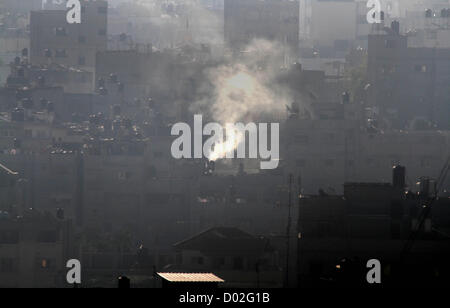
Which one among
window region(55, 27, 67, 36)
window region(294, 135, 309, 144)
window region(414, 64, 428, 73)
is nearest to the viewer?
window region(294, 135, 309, 144)

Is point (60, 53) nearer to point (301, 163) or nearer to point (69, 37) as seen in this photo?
point (69, 37)

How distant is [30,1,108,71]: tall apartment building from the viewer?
7831cm

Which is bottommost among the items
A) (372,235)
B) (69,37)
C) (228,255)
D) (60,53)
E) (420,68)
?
(228,255)

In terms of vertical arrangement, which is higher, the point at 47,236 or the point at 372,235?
the point at 372,235

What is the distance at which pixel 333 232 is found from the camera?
35031 millimetres

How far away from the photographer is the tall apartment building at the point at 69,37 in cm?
7831

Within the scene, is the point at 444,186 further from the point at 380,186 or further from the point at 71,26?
the point at 71,26

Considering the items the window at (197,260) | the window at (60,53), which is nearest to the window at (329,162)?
the window at (197,260)

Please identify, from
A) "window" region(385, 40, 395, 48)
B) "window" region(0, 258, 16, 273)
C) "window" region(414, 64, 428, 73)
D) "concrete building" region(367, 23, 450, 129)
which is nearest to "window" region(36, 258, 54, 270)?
"window" region(0, 258, 16, 273)

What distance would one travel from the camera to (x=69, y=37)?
78812 mm

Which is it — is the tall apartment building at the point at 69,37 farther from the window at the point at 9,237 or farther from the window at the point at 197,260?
the window at the point at 197,260

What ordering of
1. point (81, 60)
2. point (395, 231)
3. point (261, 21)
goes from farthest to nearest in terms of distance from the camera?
point (261, 21) < point (81, 60) < point (395, 231)

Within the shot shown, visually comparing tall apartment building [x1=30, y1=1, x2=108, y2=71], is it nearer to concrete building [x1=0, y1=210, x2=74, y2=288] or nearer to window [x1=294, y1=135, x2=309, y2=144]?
window [x1=294, y1=135, x2=309, y2=144]

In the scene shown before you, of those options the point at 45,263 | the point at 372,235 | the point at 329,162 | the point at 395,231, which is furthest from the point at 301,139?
the point at 395,231
